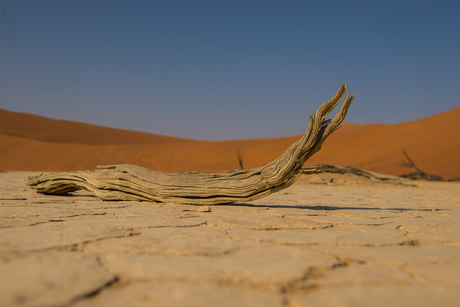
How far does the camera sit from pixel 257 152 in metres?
28.2

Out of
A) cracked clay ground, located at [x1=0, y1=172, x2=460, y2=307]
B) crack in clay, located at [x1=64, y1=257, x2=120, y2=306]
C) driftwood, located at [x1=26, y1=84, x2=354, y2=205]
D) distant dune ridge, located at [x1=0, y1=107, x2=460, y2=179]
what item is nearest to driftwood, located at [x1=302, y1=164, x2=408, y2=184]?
distant dune ridge, located at [x1=0, y1=107, x2=460, y2=179]

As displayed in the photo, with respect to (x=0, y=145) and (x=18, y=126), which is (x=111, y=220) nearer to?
(x=0, y=145)

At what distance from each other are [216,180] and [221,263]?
2402 mm

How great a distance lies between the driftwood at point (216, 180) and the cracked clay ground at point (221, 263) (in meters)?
1.02

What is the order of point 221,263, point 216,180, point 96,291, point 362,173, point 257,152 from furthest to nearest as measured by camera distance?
1. point 257,152
2. point 362,173
3. point 216,180
4. point 221,263
5. point 96,291

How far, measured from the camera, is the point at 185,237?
2.09 m

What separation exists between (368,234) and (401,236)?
8.6 inches

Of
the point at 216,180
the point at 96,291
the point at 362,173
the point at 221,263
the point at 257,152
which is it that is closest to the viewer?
A: the point at 96,291

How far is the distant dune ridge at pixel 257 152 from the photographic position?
17.2 metres

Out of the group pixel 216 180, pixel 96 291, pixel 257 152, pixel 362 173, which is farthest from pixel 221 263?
pixel 257 152

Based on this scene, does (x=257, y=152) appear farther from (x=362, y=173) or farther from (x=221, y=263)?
(x=221, y=263)

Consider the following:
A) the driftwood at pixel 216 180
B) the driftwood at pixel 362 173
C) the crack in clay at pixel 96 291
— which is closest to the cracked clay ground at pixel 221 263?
the crack in clay at pixel 96 291

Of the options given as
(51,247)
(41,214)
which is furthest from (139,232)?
(41,214)

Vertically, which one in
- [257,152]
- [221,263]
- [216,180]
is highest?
[257,152]
